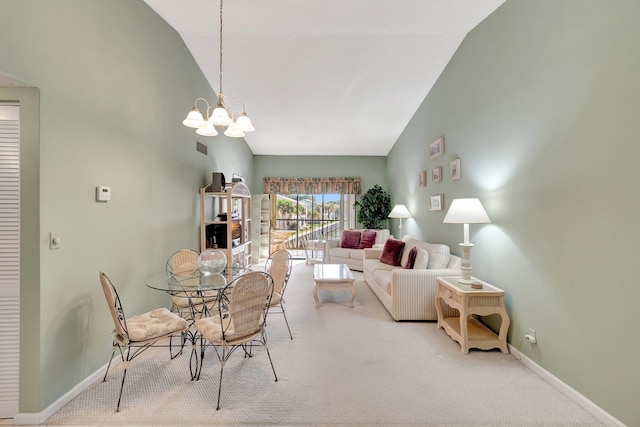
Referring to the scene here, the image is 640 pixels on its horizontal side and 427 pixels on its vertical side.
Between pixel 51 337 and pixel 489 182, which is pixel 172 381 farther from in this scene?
pixel 489 182

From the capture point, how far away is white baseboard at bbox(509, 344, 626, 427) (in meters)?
1.66

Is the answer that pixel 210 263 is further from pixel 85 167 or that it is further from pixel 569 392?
pixel 569 392

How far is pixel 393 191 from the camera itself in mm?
6855

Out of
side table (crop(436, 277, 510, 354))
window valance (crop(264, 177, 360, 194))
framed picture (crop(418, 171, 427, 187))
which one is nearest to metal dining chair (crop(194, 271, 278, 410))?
side table (crop(436, 277, 510, 354))

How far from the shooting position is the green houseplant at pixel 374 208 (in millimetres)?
7004

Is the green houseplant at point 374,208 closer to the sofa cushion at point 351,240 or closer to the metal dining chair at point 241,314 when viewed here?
the sofa cushion at point 351,240

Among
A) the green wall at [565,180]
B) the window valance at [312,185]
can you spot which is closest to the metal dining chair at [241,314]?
the green wall at [565,180]

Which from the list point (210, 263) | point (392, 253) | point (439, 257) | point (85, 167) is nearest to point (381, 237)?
point (392, 253)

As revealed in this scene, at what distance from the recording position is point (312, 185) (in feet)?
24.5

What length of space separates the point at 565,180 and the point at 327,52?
3.17m

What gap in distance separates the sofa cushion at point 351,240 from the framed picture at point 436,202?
2.13m

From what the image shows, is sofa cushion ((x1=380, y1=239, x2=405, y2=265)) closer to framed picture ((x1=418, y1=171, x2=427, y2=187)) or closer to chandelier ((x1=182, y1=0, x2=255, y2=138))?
framed picture ((x1=418, y1=171, x2=427, y2=187))

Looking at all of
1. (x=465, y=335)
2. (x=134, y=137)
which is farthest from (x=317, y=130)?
(x=465, y=335)

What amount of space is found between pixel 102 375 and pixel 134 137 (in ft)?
7.15
